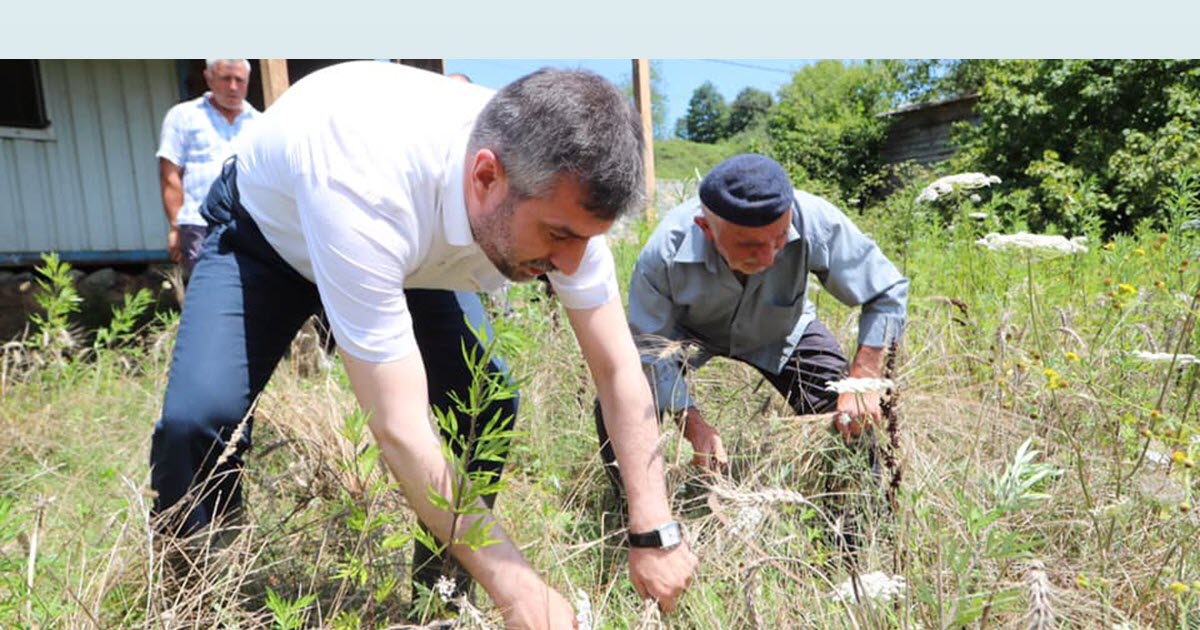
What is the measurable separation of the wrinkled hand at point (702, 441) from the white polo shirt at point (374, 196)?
0.83 meters

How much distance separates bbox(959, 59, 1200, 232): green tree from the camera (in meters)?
9.77

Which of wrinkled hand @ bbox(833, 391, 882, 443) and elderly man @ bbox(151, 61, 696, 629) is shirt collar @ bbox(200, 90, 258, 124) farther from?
wrinkled hand @ bbox(833, 391, 882, 443)

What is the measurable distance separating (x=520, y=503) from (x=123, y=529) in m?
1.34

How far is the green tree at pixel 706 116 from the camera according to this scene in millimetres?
58406

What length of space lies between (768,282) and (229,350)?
1.70 metres

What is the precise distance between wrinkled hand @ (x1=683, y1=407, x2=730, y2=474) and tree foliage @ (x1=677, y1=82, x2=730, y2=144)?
179 feet

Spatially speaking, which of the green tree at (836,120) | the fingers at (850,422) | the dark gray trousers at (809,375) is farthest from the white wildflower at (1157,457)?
the green tree at (836,120)

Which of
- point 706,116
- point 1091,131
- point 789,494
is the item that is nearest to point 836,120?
point 1091,131

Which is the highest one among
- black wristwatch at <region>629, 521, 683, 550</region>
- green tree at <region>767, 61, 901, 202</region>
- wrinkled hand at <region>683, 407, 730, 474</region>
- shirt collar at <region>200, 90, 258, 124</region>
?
shirt collar at <region>200, 90, 258, 124</region>

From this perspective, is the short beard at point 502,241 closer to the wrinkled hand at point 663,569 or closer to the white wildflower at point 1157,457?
the wrinkled hand at point 663,569

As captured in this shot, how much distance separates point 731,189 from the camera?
261 cm

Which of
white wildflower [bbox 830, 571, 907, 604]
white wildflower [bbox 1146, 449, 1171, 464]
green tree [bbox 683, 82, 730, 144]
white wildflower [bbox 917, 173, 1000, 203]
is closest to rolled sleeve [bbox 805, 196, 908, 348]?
white wildflower [bbox 917, 173, 1000, 203]

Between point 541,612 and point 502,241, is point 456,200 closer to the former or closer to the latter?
point 502,241

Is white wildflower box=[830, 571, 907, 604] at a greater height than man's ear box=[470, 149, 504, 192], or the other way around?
man's ear box=[470, 149, 504, 192]
